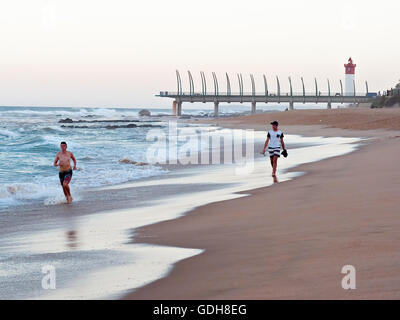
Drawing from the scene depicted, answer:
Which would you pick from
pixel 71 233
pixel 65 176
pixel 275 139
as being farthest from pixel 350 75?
pixel 71 233

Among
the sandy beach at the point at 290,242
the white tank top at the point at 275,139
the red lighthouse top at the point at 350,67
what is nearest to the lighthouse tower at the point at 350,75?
the red lighthouse top at the point at 350,67

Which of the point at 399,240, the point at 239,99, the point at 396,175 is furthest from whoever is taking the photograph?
the point at 239,99

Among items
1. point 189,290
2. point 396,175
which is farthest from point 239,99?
point 189,290

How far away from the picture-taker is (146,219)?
9.76 meters

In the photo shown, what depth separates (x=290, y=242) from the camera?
22.1 feet

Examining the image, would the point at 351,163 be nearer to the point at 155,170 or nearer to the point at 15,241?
the point at 155,170

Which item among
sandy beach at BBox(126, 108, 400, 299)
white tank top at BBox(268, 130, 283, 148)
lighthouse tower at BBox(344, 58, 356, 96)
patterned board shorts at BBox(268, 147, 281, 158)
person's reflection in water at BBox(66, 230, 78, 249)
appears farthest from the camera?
lighthouse tower at BBox(344, 58, 356, 96)

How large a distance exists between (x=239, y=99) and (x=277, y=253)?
10179cm

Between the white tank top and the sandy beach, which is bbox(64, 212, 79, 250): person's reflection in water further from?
the white tank top

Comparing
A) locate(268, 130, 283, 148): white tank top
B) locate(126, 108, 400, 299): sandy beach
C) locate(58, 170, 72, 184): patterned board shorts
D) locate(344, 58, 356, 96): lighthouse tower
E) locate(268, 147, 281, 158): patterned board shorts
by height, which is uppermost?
locate(344, 58, 356, 96): lighthouse tower

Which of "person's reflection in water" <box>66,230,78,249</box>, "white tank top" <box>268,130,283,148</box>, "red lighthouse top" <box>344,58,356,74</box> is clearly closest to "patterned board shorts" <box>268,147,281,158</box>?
"white tank top" <box>268,130,283,148</box>

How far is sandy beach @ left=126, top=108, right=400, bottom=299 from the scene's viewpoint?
16.3 feet

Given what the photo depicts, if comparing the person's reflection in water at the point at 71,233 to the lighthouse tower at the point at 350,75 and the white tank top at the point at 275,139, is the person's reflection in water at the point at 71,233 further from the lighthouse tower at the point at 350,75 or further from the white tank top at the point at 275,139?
the lighthouse tower at the point at 350,75

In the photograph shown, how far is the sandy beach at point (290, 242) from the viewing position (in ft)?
16.3
